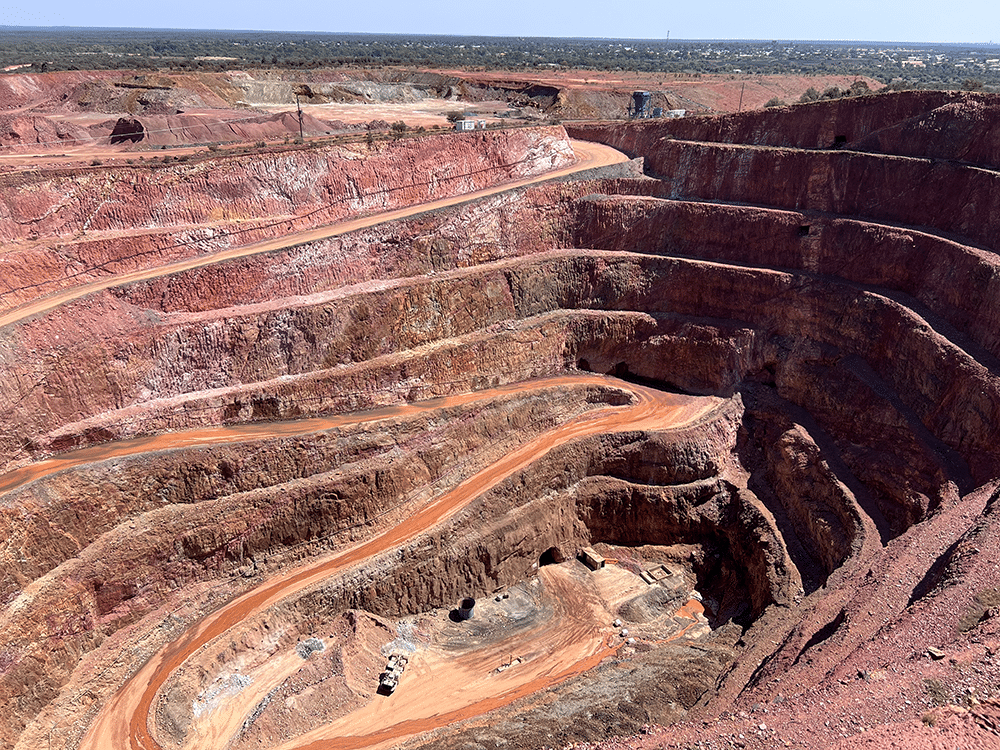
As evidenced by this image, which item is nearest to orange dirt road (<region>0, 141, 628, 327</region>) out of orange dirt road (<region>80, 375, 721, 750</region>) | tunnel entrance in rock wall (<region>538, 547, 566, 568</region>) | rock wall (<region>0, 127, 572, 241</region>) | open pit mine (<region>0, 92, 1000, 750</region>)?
open pit mine (<region>0, 92, 1000, 750</region>)

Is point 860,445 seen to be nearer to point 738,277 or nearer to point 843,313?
point 843,313

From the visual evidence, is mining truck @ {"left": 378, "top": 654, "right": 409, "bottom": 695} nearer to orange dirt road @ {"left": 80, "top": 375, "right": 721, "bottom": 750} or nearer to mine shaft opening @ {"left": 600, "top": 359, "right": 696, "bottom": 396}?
orange dirt road @ {"left": 80, "top": 375, "right": 721, "bottom": 750}

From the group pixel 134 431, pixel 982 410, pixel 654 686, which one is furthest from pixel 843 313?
pixel 134 431

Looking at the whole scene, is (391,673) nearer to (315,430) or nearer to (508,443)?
(315,430)

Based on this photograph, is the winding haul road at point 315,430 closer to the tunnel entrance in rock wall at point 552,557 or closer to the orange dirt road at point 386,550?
the orange dirt road at point 386,550

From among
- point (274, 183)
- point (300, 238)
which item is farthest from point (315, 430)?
point (274, 183)

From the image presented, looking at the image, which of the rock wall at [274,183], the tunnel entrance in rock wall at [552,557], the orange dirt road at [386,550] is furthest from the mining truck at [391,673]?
the rock wall at [274,183]
